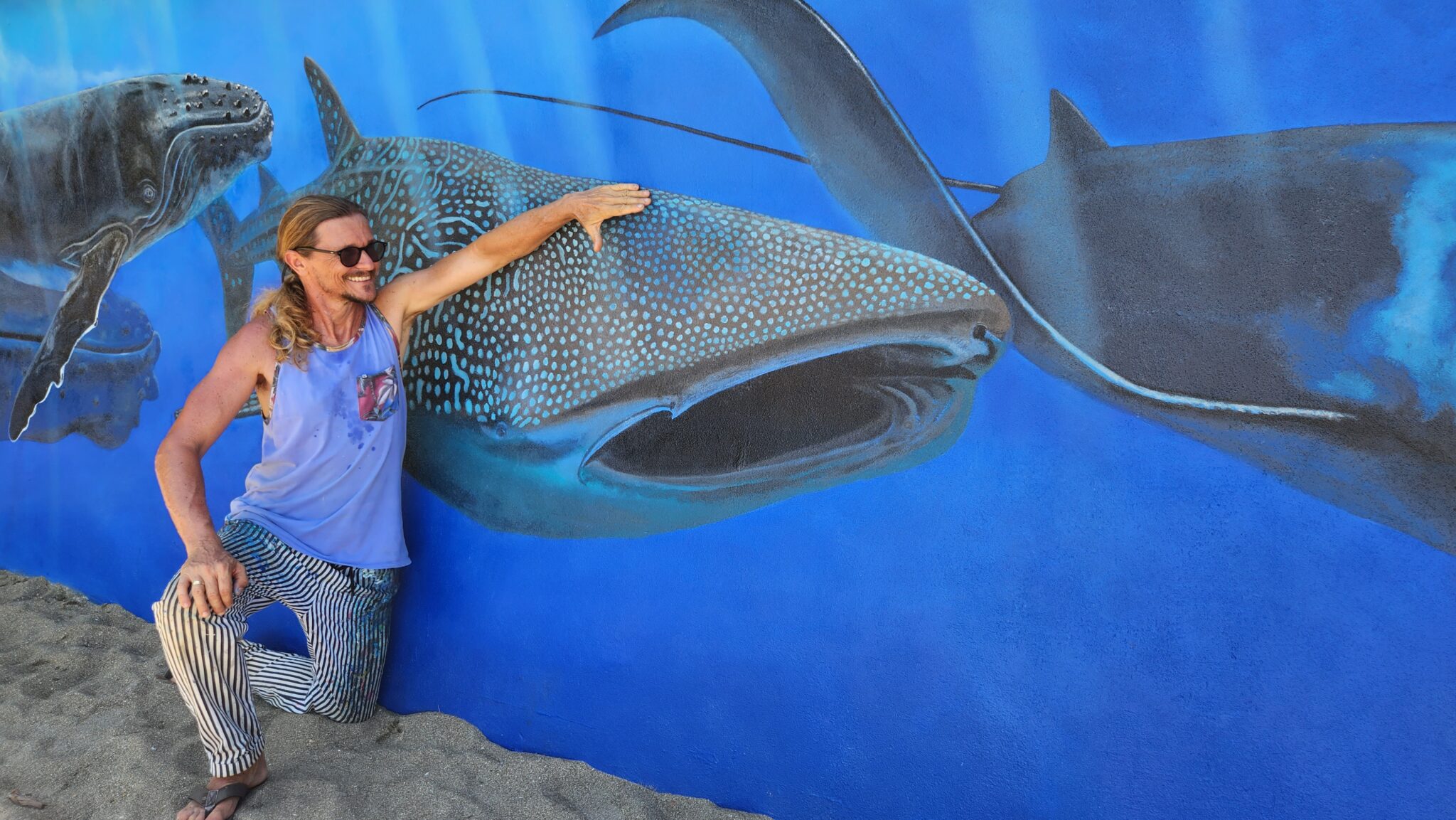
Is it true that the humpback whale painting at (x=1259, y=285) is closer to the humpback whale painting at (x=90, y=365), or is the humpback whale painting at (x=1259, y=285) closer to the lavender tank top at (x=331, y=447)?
the lavender tank top at (x=331, y=447)

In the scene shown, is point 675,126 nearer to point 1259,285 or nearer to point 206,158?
point 1259,285

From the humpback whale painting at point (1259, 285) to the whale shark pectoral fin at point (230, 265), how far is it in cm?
217

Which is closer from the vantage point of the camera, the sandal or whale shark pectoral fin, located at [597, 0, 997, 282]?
whale shark pectoral fin, located at [597, 0, 997, 282]

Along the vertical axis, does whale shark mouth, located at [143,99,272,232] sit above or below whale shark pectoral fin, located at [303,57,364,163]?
below

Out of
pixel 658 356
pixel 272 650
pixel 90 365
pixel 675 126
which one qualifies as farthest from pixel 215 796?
pixel 90 365

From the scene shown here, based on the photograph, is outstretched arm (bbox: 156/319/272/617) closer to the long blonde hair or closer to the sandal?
the long blonde hair

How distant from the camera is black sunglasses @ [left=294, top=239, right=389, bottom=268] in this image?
219 centimetres

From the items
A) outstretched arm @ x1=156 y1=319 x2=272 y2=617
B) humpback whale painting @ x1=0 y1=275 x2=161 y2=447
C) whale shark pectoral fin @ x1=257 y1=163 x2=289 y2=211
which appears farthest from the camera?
humpback whale painting @ x1=0 y1=275 x2=161 y2=447

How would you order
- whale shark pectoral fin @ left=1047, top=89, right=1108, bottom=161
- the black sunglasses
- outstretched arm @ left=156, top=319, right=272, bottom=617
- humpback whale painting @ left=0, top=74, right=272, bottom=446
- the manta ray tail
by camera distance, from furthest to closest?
humpback whale painting @ left=0, top=74, right=272, bottom=446 → the black sunglasses → outstretched arm @ left=156, top=319, right=272, bottom=617 → the manta ray tail → whale shark pectoral fin @ left=1047, top=89, right=1108, bottom=161

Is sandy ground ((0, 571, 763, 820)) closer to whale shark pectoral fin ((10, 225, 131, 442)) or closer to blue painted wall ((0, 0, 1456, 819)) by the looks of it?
blue painted wall ((0, 0, 1456, 819))

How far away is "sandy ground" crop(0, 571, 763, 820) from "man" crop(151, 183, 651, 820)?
13 centimetres

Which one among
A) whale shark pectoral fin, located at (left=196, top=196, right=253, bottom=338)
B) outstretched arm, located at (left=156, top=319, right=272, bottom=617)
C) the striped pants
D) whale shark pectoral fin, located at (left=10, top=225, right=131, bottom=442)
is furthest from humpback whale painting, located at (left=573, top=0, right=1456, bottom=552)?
whale shark pectoral fin, located at (left=10, top=225, right=131, bottom=442)

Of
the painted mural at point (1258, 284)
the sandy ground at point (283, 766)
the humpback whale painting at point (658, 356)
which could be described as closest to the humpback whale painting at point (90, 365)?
the sandy ground at point (283, 766)

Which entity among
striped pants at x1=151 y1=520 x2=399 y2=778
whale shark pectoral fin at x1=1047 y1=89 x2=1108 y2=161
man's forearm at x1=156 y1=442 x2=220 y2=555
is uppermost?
whale shark pectoral fin at x1=1047 y1=89 x2=1108 y2=161
